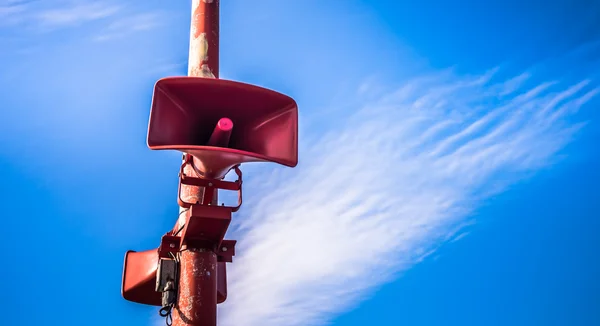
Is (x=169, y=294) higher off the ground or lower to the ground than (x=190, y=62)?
lower

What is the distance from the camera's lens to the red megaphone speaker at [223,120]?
3166 mm

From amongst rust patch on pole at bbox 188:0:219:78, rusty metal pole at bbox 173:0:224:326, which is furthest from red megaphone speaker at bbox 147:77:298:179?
rust patch on pole at bbox 188:0:219:78

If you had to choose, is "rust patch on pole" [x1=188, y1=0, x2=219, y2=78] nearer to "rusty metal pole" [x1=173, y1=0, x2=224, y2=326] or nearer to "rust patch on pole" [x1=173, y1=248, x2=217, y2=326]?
"rusty metal pole" [x1=173, y1=0, x2=224, y2=326]

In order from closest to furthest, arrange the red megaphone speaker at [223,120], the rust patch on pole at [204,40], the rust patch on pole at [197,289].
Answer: the red megaphone speaker at [223,120] → the rust patch on pole at [197,289] → the rust patch on pole at [204,40]

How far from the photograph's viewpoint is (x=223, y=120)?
3170 millimetres

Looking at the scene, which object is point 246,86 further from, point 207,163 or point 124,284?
point 124,284

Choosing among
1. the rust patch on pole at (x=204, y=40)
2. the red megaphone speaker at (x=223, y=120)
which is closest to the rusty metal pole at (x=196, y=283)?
the red megaphone speaker at (x=223, y=120)

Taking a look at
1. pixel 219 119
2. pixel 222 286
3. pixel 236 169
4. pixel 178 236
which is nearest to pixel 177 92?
pixel 219 119

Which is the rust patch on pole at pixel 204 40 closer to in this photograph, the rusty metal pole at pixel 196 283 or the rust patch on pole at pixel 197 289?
the rusty metal pole at pixel 196 283

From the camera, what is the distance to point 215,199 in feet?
12.6

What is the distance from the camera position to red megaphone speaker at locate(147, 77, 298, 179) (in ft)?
10.4

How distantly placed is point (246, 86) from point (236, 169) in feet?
1.87

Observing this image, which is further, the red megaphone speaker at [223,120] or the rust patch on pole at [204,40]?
the rust patch on pole at [204,40]

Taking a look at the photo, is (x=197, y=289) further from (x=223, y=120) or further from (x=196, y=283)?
(x=223, y=120)
